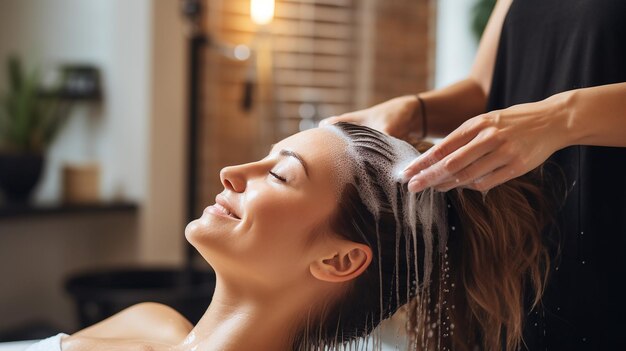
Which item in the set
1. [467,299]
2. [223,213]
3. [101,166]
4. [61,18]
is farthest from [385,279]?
[61,18]

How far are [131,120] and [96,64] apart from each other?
39 centimetres

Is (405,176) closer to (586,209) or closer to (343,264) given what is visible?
(343,264)

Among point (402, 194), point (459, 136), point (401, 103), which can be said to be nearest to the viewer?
point (459, 136)

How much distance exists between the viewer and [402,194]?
1.31 metres

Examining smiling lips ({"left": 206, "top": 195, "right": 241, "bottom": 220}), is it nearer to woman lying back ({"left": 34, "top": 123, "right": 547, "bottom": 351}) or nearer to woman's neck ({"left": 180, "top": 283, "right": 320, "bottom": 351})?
woman lying back ({"left": 34, "top": 123, "right": 547, "bottom": 351})

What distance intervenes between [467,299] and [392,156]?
287 millimetres

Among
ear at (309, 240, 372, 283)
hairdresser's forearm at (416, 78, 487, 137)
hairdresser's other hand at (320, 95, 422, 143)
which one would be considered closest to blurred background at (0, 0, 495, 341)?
hairdresser's forearm at (416, 78, 487, 137)

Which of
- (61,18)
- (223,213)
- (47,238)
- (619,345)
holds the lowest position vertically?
(47,238)

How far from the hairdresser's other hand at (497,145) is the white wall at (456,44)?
2.19 meters

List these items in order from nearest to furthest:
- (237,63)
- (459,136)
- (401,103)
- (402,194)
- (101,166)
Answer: (459,136) < (402,194) < (401,103) < (101,166) < (237,63)

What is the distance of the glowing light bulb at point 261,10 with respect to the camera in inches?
150

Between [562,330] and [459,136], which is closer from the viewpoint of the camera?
[459,136]

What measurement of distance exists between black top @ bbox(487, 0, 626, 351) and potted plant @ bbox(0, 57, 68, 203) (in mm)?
2631

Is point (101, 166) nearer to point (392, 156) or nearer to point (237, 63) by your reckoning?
point (237, 63)
